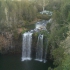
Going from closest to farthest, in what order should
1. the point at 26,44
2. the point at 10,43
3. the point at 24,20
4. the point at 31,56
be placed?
1. the point at 31,56
2. the point at 26,44
3. the point at 10,43
4. the point at 24,20

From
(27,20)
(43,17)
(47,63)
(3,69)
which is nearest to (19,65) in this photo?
(3,69)

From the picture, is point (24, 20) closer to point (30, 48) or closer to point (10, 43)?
point (10, 43)

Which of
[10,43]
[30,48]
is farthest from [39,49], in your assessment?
[10,43]

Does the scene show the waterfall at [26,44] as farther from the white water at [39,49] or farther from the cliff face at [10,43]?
the white water at [39,49]

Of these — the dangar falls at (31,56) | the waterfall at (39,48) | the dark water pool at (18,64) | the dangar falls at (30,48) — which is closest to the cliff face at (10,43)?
the dangar falls at (31,56)

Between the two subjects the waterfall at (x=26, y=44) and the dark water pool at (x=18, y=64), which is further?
the waterfall at (x=26, y=44)

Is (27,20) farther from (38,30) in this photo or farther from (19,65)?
(19,65)
